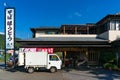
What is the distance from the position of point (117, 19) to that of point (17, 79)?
1767 cm

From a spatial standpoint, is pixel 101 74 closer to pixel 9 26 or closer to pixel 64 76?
pixel 64 76

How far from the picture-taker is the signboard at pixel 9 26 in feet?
91.5

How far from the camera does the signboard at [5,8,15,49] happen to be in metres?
27.9

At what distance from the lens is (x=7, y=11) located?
28031 millimetres

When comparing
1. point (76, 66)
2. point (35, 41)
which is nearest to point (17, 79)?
point (35, 41)

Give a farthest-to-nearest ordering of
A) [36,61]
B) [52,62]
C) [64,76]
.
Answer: [52,62], [36,61], [64,76]

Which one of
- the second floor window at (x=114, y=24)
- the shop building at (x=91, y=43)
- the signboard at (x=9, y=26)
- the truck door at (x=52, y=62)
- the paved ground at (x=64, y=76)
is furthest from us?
the second floor window at (x=114, y=24)

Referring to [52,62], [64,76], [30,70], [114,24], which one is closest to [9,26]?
[30,70]

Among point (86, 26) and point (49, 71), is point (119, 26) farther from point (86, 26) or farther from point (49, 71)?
point (49, 71)

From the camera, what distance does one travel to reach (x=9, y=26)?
2788 cm

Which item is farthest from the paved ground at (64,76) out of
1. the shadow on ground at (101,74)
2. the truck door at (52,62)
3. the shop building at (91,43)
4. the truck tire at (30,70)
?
the shop building at (91,43)

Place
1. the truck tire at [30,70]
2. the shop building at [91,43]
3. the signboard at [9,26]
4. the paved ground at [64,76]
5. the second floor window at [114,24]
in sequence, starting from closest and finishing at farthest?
the paved ground at [64,76] < the truck tire at [30,70] < the shop building at [91,43] < the signboard at [9,26] < the second floor window at [114,24]

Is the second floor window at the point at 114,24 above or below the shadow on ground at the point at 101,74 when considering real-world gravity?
above

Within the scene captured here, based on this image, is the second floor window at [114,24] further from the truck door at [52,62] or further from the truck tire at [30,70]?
the truck tire at [30,70]
